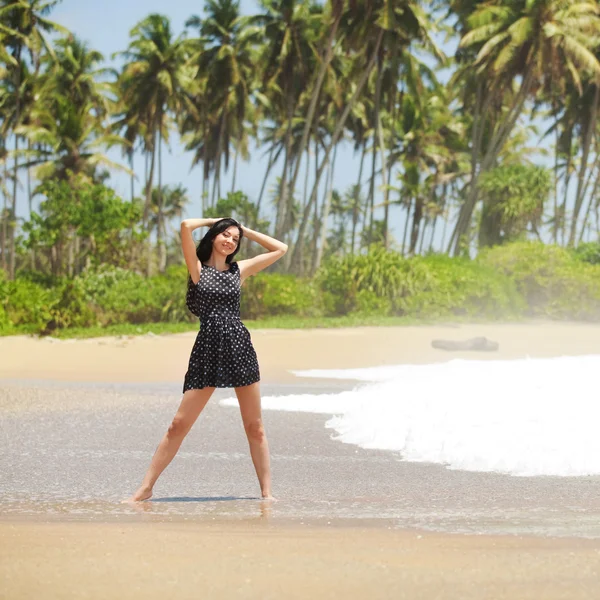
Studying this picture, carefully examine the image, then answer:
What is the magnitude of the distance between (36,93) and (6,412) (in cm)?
4102

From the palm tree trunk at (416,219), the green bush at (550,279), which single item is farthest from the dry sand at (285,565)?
the palm tree trunk at (416,219)

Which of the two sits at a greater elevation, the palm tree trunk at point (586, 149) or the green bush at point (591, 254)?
the palm tree trunk at point (586, 149)

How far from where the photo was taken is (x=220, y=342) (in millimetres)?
5570

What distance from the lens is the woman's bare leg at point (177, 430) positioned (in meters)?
5.68

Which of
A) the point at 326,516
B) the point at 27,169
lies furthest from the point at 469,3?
the point at 326,516

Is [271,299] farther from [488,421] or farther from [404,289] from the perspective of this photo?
[488,421]

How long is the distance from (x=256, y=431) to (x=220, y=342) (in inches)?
25.2

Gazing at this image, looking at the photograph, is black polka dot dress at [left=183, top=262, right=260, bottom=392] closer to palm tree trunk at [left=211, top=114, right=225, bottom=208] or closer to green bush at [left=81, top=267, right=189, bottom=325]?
green bush at [left=81, top=267, right=189, bottom=325]

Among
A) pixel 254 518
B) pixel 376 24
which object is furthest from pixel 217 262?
pixel 376 24

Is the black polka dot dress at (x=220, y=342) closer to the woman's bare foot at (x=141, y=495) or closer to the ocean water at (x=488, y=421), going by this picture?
the woman's bare foot at (x=141, y=495)

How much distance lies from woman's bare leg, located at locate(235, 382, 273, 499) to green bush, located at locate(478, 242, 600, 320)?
27.0 meters

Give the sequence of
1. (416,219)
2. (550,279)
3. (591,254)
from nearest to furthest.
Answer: (550,279)
(591,254)
(416,219)

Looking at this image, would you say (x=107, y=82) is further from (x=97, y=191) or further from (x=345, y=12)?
(x=97, y=191)

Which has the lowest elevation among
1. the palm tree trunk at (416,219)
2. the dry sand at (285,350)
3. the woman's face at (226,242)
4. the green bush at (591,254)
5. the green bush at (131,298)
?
the dry sand at (285,350)
